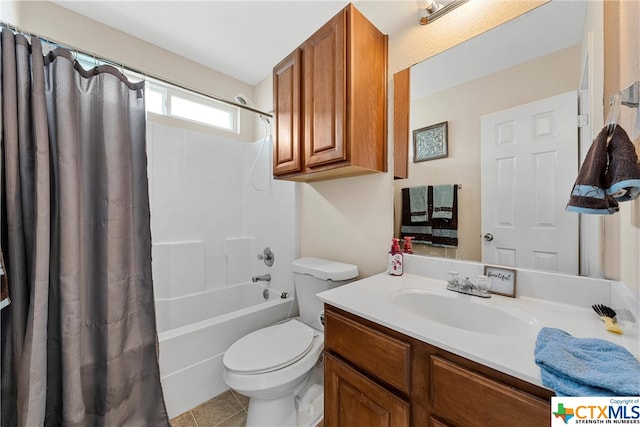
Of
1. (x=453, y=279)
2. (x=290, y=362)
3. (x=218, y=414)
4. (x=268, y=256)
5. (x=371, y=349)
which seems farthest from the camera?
(x=268, y=256)

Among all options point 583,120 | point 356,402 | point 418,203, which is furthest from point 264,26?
point 356,402

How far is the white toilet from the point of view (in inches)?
43.8

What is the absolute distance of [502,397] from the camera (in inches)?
22.0

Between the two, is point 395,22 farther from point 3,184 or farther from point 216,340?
point 216,340

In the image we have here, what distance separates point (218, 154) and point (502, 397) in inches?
95.7

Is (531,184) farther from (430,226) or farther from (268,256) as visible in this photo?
(268,256)

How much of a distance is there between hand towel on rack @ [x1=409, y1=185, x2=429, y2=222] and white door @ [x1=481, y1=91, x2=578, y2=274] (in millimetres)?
262

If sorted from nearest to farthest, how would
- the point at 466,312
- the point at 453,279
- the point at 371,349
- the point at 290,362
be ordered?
the point at 371,349 → the point at 466,312 → the point at 453,279 → the point at 290,362

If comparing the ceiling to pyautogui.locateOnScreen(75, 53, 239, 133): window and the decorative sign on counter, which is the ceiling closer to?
pyautogui.locateOnScreen(75, 53, 239, 133): window

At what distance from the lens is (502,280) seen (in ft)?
3.21

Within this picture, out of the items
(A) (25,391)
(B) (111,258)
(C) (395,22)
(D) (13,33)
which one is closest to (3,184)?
(B) (111,258)

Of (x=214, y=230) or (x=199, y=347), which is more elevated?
(x=214, y=230)

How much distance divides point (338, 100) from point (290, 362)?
130cm

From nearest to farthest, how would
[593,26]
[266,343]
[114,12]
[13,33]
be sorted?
[593,26], [13,33], [266,343], [114,12]
